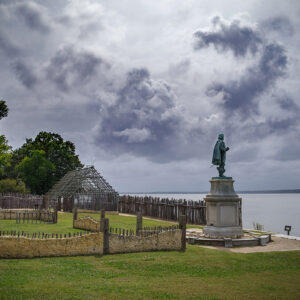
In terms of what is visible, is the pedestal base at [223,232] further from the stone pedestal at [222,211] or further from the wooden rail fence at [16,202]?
the wooden rail fence at [16,202]

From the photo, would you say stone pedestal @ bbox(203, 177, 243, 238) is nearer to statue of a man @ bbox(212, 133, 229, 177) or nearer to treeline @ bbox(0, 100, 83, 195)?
statue of a man @ bbox(212, 133, 229, 177)

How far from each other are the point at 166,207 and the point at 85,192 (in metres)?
11.4

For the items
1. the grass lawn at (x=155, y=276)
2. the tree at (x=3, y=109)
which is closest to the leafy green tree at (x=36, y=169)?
the tree at (x=3, y=109)

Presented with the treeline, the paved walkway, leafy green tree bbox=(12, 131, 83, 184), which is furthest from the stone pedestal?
leafy green tree bbox=(12, 131, 83, 184)

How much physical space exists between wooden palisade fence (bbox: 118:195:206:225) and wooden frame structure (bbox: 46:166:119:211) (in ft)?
5.01

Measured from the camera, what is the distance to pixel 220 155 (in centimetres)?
Answer: 1762

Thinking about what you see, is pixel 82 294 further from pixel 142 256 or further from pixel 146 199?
pixel 146 199

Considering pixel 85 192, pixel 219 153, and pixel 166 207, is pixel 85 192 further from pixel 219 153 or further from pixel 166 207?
pixel 219 153

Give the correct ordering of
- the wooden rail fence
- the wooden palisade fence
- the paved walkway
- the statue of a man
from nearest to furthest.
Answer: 1. the paved walkway
2. the statue of a man
3. the wooden palisade fence
4. the wooden rail fence

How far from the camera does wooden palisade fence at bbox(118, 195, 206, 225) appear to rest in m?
24.5

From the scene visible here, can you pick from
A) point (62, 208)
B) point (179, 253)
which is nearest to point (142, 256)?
point (179, 253)

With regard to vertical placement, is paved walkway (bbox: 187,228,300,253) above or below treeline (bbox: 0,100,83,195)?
below

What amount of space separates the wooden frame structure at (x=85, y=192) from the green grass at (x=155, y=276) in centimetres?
2199

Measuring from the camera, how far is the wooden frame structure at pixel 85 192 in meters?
34.5
